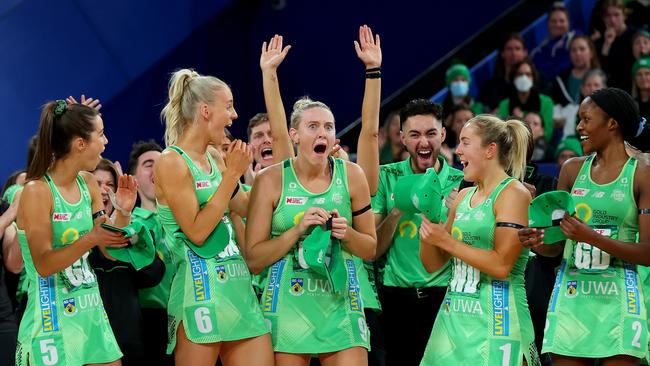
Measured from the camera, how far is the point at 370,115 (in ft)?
16.1

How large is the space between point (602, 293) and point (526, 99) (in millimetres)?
4380

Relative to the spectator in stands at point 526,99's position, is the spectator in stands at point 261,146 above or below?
above

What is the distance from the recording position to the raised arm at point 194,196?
14.4 ft

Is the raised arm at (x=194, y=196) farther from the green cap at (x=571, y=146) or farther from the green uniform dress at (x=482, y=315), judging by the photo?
the green cap at (x=571, y=146)

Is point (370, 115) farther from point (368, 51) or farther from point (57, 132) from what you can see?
point (57, 132)

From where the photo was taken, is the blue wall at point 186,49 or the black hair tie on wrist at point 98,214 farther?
the blue wall at point 186,49

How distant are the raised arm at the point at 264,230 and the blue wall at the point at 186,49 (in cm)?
424

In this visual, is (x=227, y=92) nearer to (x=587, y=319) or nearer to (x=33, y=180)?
(x=33, y=180)

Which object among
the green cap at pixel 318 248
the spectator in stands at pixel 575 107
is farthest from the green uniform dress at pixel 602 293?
the spectator in stands at pixel 575 107

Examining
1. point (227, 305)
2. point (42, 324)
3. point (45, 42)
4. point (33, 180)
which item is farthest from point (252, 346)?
point (45, 42)

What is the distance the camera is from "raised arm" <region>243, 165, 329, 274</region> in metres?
4.48

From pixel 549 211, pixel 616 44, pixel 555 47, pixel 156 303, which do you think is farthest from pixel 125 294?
pixel 555 47

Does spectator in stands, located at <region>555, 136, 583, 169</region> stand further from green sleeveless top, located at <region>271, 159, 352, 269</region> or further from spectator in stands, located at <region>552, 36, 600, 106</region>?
green sleeveless top, located at <region>271, 159, 352, 269</region>

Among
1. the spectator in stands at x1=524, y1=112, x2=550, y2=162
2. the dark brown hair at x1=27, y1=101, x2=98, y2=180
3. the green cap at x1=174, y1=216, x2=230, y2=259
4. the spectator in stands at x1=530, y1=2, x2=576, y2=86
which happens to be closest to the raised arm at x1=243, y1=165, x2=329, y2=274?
the green cap at x1=174, y1=216, x2=230, y2=259
